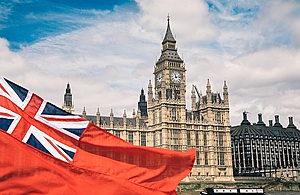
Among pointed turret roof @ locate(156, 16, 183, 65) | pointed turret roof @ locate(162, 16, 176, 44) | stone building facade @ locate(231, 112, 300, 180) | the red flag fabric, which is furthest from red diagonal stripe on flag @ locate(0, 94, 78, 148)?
stone building facade @ locate(231, 112, 300, 180)

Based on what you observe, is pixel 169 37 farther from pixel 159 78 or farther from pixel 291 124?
pixel 291 124

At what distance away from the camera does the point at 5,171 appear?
10.4 meters

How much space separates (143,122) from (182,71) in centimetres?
1159

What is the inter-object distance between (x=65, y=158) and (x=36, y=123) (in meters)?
1.06

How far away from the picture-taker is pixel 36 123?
36.1 ft

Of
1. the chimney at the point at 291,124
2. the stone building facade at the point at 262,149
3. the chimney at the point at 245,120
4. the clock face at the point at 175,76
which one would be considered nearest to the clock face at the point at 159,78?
the clock face at the point at 175,76

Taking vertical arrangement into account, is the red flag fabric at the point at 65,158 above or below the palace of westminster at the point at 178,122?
below

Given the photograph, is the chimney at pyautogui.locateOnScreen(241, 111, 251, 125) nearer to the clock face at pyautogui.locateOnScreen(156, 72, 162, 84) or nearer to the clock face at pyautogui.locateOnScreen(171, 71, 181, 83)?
the clock face at pyautogui.locateOnScreen(171, 71, 181, 83)

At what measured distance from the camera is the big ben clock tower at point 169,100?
3091 inches

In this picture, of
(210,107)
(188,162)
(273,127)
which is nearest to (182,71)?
(210,107)

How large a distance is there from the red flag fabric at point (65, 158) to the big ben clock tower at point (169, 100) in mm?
65773

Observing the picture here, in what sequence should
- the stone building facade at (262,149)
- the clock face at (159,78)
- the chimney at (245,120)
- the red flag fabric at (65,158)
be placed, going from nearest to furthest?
the red flag fabric at (65,158) → the clock face at (159,78) → the stone building facade at (262,149) → the chimney at (245,120)

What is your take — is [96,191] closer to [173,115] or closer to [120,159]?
[120,159]

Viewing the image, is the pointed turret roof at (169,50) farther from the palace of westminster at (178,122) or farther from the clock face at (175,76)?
the clock face at (175,76)
